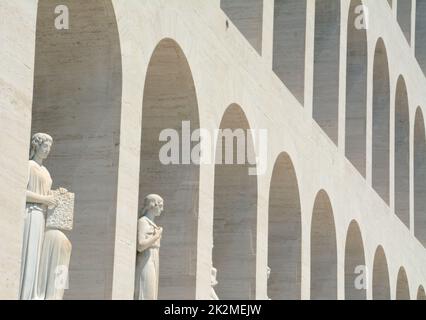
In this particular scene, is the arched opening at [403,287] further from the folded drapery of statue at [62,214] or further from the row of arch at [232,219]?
the folded drapery of statue at [62,214]

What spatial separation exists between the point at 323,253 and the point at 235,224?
6.10 metres

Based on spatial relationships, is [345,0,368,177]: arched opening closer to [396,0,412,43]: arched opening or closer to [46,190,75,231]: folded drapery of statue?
[396,0,412,43]: arched opening

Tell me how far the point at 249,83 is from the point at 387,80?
14.9 meters

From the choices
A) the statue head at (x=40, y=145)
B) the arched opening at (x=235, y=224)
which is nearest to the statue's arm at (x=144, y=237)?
the statue head at (x=40, y=145)

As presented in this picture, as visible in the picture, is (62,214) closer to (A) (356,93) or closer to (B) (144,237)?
(B) (144,237)

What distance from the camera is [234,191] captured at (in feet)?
70.0

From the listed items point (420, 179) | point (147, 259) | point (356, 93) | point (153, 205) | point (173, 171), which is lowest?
point (147, 259)

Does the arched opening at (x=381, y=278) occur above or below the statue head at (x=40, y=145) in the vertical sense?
Result: above

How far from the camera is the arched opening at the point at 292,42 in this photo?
24.8 metres

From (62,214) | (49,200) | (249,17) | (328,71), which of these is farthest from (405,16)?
(49,200)

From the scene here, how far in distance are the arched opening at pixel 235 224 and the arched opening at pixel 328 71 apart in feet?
22.7

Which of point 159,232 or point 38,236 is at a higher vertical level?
point 159,232

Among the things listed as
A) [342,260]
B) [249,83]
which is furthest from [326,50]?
[249,83]

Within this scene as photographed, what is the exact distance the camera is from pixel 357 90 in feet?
103
